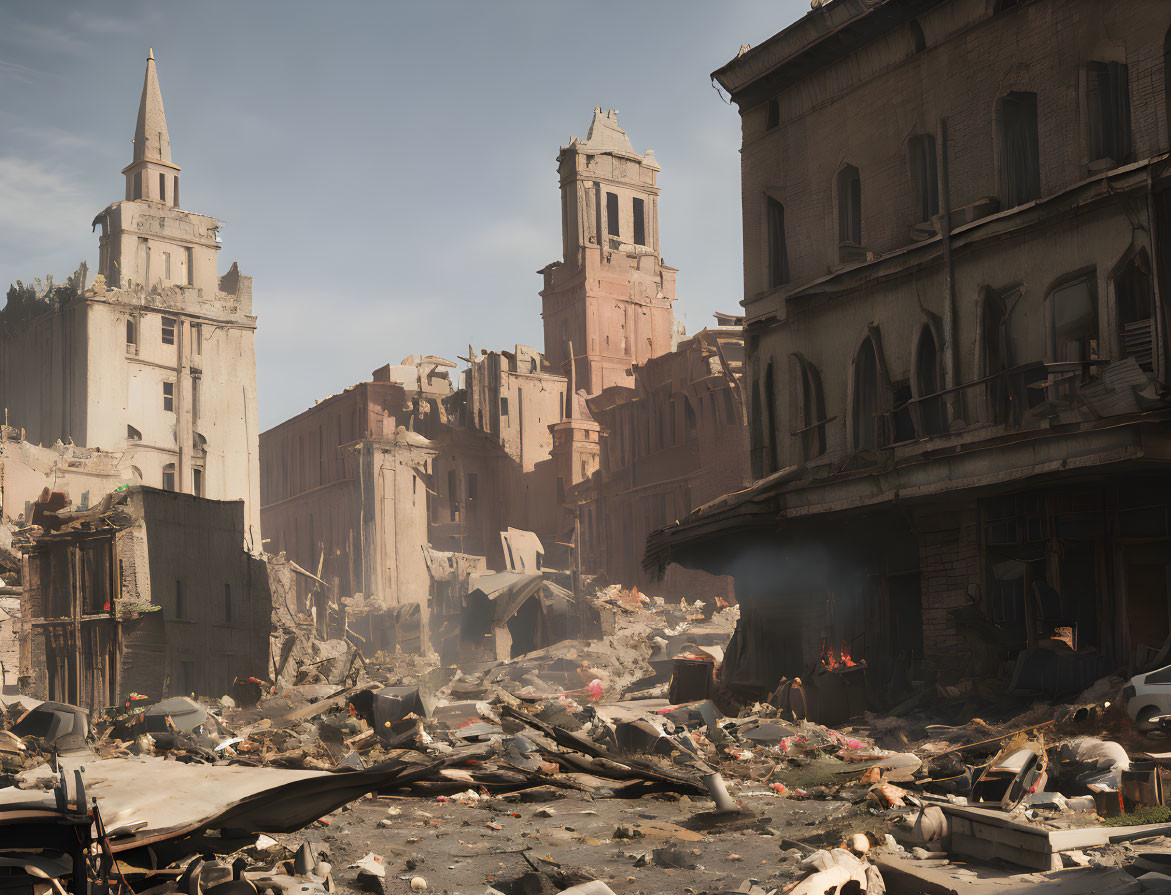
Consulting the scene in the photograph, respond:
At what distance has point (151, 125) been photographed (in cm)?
6294

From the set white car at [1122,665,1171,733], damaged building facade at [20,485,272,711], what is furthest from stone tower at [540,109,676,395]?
white car at [1122,665,1171,733]

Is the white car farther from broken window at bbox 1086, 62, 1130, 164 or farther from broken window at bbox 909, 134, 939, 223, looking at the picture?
broken window at bbox 909, 134, 939, 223

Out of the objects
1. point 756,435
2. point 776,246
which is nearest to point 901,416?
point 756,435

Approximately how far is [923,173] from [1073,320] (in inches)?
175

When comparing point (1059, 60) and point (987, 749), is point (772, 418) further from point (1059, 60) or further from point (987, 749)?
point (987, 749)

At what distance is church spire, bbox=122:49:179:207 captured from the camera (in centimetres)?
6194

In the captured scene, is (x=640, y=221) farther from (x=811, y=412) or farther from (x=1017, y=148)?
(x=1017, y=148)

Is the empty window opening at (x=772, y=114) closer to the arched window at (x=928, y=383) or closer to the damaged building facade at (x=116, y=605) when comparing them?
the arched window at (x=928, y=383)

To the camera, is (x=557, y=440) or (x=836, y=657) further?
(x=557, y=440)

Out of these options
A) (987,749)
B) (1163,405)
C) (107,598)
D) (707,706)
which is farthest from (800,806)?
(107,598)

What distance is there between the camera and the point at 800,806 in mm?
11742

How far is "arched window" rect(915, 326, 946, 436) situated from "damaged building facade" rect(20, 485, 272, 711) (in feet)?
53.7

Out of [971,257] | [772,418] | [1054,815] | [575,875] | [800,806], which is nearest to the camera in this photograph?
[575,875]

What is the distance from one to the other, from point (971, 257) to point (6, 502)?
34776 millimetres
